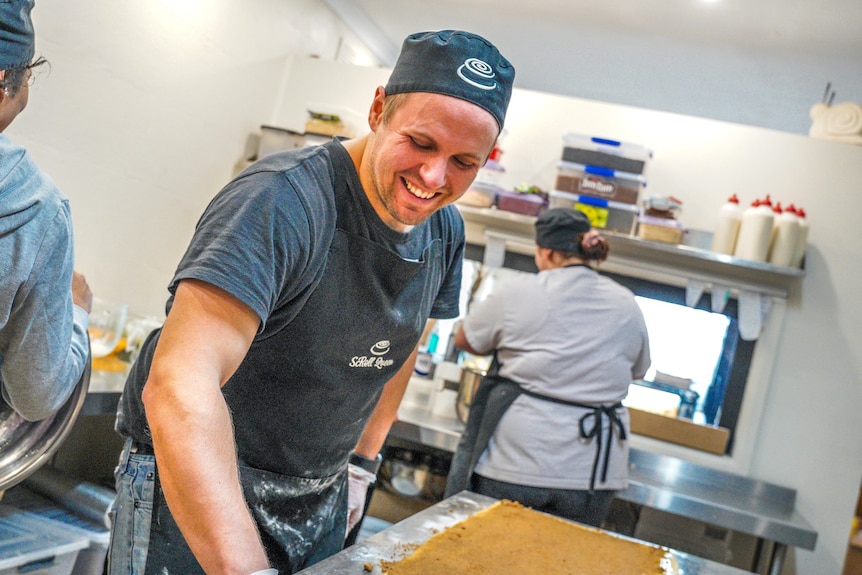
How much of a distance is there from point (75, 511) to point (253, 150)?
209cm

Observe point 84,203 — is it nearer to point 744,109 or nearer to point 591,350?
point 591,350

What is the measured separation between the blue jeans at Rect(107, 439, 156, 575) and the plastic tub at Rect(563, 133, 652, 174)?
2.60 metres

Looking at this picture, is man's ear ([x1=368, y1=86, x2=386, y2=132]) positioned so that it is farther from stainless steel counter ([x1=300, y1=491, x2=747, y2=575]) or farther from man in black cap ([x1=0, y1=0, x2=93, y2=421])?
stainless steel counter ([x1=300, y1=491, x2=747, y2=575])

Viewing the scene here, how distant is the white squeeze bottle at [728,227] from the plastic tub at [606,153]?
0.39m

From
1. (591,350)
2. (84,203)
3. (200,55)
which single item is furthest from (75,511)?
(200,55)

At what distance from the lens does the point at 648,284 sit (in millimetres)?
3609

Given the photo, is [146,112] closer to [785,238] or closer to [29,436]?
[29,436]

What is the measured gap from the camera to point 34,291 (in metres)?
1.29

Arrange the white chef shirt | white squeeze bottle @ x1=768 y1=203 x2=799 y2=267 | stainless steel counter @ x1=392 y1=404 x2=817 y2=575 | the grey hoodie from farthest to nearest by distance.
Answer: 1. white squeeze bottle @ x1=768 y1=203 x2=799 y2=267
2. stainless steel counter @ x1=392 y1=404 x2=817 y2=575
3. the white chef shirt
4. the grey hoodie

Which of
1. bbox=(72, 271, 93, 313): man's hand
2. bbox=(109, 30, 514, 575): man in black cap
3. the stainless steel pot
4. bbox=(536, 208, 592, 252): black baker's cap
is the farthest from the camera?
the stainless steel pot

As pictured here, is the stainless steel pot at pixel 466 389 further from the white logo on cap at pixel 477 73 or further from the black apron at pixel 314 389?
the white logo on cap at pixel 477 73

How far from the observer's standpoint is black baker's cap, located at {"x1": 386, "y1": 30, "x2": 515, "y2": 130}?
43.4 inches

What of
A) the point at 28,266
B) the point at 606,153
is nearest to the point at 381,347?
the point at 28,266

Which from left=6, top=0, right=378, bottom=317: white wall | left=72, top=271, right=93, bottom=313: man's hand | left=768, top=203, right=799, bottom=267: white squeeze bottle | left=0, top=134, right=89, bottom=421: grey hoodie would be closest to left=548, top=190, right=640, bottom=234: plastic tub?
left=768, top=203, right=799, bottom=267: white squeeze bottle
